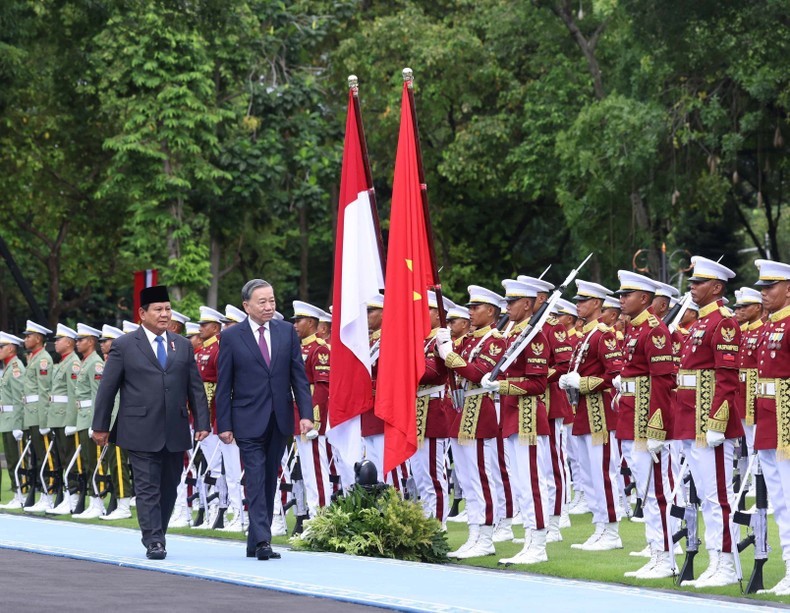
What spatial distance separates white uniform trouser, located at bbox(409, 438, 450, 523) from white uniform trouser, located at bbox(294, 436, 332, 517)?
149 centimetres

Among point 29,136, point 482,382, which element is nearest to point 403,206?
Answer: point 482,382

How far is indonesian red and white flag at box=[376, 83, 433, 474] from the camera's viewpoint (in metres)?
13.5

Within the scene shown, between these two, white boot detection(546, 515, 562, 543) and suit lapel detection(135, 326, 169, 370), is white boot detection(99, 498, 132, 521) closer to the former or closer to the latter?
white boot detection(546, 515, 562, 543)

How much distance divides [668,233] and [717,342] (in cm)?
2554

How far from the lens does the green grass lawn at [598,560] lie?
1154cm

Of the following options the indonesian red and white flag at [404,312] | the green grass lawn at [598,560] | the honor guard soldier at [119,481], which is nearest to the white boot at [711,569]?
the green grass lawn at [598,560]

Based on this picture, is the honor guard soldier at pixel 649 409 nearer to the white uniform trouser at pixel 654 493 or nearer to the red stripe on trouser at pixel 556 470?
the white uniform trouser at pixel 654 493

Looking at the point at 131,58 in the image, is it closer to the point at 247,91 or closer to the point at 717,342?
the point at 247,91

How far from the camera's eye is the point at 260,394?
12836 millimetres

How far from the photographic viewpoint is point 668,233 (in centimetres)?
3653

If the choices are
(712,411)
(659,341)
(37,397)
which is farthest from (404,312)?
(37,397)

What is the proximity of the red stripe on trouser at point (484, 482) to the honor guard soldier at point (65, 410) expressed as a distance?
7.22 meters

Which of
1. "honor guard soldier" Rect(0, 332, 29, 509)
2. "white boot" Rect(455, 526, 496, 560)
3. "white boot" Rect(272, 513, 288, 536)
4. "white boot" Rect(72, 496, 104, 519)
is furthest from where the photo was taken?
"honor guard soldier" Rect(0, 332, 29, 509)

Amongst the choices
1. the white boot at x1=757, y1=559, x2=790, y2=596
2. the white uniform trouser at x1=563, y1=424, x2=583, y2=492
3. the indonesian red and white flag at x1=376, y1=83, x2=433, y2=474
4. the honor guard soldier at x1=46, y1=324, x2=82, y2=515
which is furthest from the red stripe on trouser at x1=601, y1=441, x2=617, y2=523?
the honor guard soldier at x1=46, y1=324, x2=82, y2=515
